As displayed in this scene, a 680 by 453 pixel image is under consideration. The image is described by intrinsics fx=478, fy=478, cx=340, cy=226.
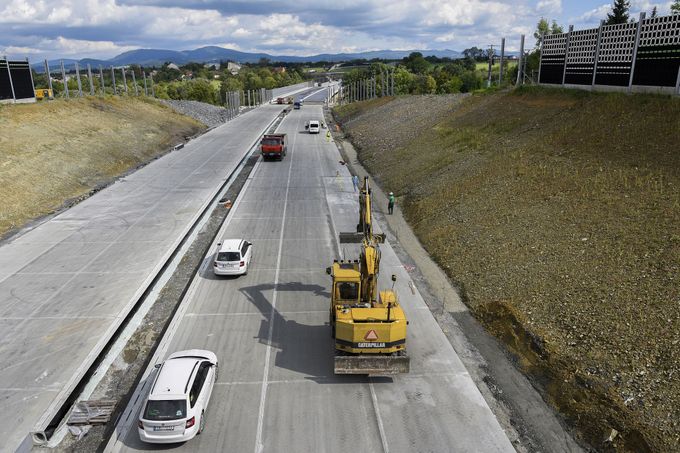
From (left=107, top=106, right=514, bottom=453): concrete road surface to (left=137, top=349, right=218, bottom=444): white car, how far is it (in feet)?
1.84

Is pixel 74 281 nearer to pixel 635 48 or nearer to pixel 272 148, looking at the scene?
pixel 272 148

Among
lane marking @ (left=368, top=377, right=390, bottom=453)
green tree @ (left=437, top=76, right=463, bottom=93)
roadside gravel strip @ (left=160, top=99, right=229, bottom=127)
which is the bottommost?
lane marking @ (left=368, top=377, right=390, bottom=453)

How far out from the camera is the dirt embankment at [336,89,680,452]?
13.2 meters

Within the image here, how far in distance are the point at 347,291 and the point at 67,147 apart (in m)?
38.9

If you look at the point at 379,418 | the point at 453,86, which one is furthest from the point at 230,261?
the point at 453,86

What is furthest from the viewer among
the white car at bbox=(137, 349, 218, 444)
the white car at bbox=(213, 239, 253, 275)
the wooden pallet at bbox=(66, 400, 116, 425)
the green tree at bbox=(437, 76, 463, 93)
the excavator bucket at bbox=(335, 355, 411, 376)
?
the green tree at bbox=(437, 76, 463, 93)

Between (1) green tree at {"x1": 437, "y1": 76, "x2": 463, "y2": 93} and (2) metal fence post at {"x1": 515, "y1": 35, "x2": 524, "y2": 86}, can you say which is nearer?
(2) metal fence post at {"x1": 515, "y1": 35, "x2": 524, "y2": 86}

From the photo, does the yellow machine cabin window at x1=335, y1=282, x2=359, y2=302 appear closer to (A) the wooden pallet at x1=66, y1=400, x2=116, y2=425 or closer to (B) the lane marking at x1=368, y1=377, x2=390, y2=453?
(B) the lane marking at x1=368, y1=377, x2=390, y2=453

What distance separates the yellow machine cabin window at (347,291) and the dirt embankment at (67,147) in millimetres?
21822

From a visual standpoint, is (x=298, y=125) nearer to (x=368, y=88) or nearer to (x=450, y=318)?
(x=368, y=88)

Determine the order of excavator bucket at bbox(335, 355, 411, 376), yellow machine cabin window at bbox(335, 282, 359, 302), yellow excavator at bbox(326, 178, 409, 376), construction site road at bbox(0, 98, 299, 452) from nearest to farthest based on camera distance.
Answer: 1. yellow excavator at bbox(326, 178, 409, 376)
2. excavator bucket at bbox(335, 355, 411, 376)
3. construction site road at bbox(0, 98, 299, 452)
4. yellow machine cabin window at bbox(335, 282, 359, 302)

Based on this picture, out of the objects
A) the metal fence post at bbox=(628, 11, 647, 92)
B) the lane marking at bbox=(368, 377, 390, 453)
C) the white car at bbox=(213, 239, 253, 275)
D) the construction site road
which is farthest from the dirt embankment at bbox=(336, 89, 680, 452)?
the construction site road

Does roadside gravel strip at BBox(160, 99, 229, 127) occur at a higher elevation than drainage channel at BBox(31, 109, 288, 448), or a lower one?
higher

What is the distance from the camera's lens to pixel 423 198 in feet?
104
